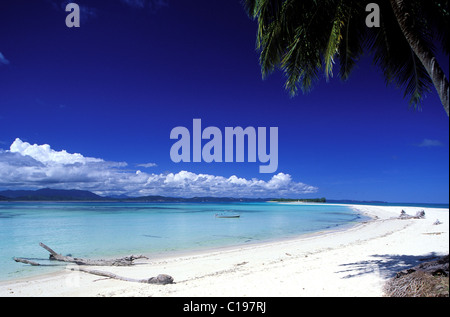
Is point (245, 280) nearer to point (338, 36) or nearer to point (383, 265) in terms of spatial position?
point (383, 265)

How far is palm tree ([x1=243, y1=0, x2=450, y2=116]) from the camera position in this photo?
496 centimetres

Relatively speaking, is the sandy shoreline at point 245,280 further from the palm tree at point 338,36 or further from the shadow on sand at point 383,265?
the palm tree at point 338,36

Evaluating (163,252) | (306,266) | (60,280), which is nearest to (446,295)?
(306,266)

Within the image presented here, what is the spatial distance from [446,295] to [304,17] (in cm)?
565

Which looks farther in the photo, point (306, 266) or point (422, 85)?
point (306, 266)

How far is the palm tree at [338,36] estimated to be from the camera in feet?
16.3

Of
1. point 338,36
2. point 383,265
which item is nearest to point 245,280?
point 383,265

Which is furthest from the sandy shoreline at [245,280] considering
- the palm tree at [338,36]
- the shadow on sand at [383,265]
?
the palm tree at [338,36]
